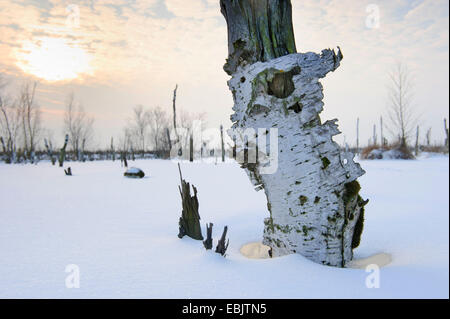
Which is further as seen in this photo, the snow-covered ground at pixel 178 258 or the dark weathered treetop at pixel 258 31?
the dark weathered treetop at pixel 258 31

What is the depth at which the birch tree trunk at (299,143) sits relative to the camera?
2.40 meters

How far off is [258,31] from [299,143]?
1193 mm

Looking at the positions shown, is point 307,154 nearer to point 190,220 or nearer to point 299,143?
point 299,143

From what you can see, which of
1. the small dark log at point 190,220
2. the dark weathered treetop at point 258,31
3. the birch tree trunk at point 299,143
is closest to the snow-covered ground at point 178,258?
the small dark log at point 190,220

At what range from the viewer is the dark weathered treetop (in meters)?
2.58

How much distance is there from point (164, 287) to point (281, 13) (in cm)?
272

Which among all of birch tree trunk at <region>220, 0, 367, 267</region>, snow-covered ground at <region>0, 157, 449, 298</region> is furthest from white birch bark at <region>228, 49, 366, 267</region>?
snow-covered ground at <region>0, 157, 449, 298</region>

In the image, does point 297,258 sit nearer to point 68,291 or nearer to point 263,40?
point 68,291

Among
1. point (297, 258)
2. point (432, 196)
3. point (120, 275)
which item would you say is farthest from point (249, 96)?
point (432, 196)

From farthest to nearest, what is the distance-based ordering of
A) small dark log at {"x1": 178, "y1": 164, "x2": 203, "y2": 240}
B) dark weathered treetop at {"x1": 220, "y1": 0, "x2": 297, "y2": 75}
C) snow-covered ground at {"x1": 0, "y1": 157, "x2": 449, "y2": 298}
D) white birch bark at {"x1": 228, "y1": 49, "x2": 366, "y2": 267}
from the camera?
small dark log at {"x1": 178, "y1": 164, "x2": 203, "y2": 240}
dark weathered treetop at {"x1": 220, "y1": 0, "x2": 297, "y2": 75}
white birch bark at {"x1": 228, "y1": 49, "x2": 366, "y2": 267}
snow-covered ground at {"x1": 0, "y1": 157, "x2": 449, "y2": 298}

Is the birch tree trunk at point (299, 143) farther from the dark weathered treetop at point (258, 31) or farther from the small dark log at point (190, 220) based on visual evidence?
the small dark log at point (190, 220)

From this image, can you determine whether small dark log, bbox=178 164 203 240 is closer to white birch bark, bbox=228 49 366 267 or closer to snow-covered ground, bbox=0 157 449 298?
snow-covered ground, bbox=0 157 449 298

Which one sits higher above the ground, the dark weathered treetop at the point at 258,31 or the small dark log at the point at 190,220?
the dark weathered treetop at the point at 258,31

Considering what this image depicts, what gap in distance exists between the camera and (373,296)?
5.65 ft
